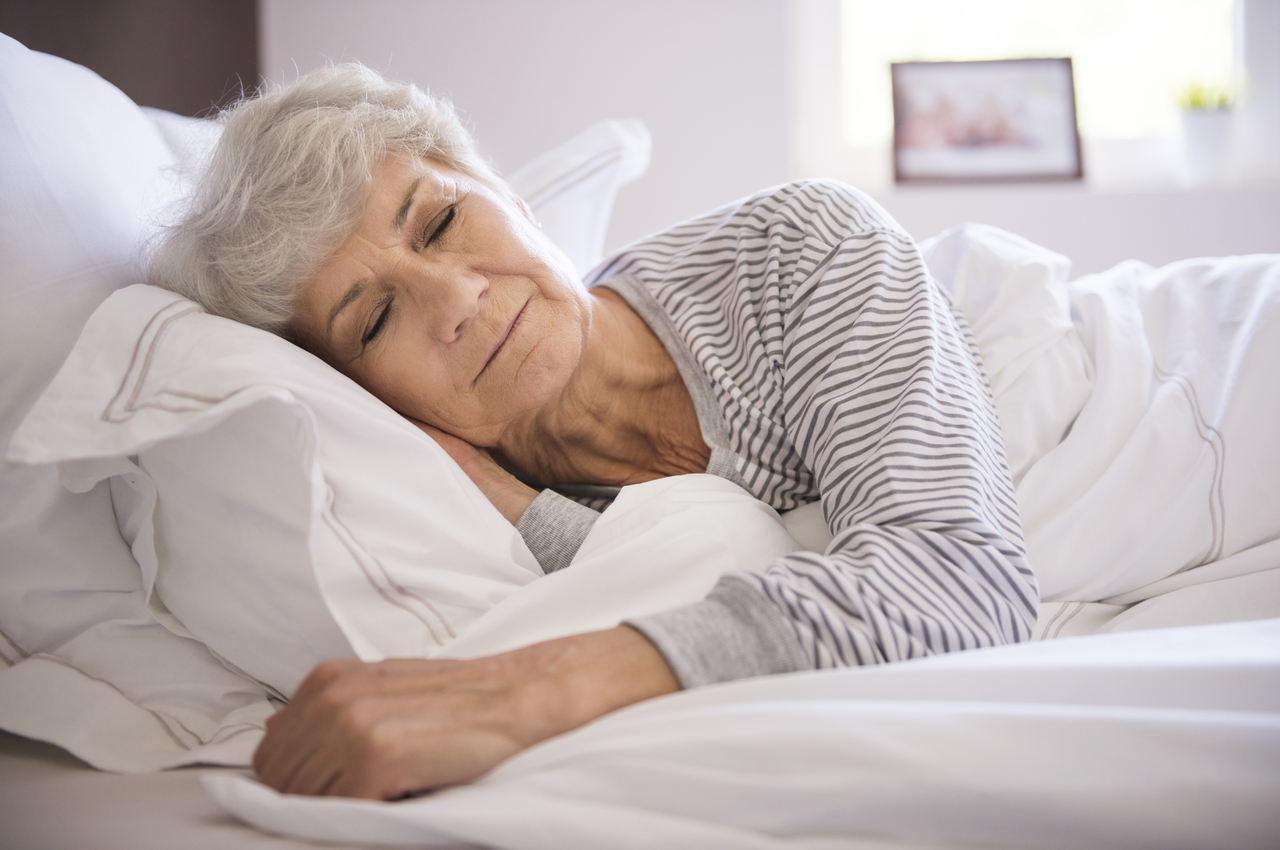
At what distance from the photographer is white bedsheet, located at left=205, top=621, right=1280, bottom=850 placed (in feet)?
1.46

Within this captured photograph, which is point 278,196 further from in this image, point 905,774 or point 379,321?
point 905,774

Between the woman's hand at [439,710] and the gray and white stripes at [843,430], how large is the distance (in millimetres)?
45


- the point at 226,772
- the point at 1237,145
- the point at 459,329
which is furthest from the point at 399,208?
the point at 1237,145

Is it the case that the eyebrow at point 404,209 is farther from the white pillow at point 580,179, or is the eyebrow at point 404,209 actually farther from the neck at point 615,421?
the white pillow at point 580,179

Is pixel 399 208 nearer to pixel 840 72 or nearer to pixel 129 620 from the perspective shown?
pixel 129 620

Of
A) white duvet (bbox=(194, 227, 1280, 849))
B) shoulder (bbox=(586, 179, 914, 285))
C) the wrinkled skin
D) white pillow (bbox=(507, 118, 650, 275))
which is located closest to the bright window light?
white pillow (bbox=(507, 118, 650, 275))

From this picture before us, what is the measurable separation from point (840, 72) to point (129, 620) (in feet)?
7.27

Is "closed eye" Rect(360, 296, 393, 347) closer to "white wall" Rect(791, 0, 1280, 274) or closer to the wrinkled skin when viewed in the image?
the wrinkled skin

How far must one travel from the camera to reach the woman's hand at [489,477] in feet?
3.10

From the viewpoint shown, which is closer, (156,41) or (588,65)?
(156,41)

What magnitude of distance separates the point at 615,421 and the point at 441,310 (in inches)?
11.0

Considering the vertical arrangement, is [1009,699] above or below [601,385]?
below

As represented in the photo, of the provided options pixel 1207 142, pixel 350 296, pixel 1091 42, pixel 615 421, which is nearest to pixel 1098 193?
pixel 1207 142

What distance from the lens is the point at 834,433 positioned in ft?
2.59
